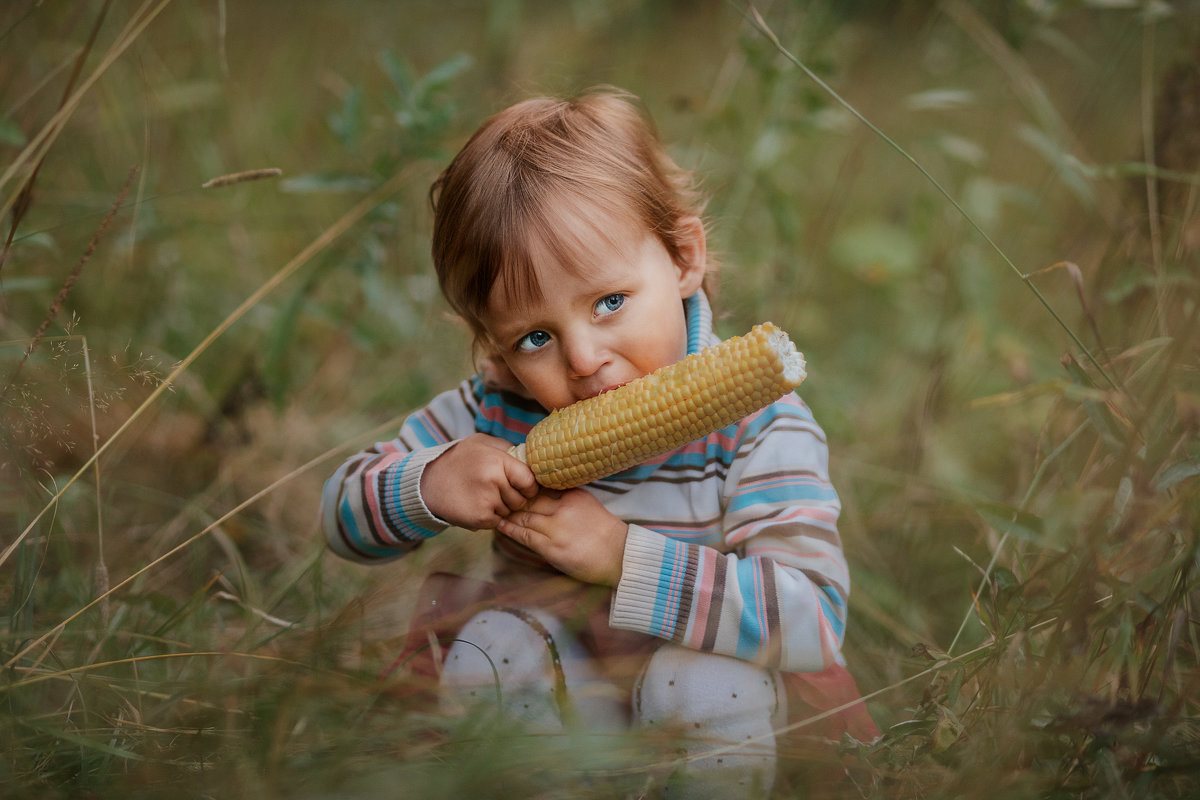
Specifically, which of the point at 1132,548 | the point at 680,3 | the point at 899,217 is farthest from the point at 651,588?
the point at 680,3

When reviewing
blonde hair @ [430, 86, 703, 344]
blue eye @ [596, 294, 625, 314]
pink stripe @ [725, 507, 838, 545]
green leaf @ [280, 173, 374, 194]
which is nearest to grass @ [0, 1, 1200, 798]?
green leaf @ [280, 173, 374, 194]

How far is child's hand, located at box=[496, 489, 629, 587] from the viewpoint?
160cm

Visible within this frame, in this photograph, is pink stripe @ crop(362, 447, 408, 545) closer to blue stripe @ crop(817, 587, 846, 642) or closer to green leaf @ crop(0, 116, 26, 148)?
blue stripe @ crop(817, 587, 846, 642)

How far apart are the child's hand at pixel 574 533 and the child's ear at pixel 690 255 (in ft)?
1.59

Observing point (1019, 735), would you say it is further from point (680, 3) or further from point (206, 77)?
point (680, 3)

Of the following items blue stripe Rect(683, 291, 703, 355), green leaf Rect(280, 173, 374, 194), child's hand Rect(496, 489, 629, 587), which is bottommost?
child's hand Rect(496, 489, 629, 587)

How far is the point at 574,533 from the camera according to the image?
1617 millimetres

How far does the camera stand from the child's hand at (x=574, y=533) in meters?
1.60

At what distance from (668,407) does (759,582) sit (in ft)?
1.19

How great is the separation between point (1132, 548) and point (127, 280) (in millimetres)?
2948

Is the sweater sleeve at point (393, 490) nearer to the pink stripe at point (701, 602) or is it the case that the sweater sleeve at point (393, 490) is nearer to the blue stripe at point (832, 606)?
the pink stripe at point (701, 602)

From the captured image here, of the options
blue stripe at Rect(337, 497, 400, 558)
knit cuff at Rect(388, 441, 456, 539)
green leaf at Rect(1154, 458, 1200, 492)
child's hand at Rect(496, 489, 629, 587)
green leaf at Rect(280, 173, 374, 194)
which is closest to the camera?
green leaf at Rect(1154, 458, 1200, 492)

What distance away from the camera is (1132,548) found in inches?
59.0

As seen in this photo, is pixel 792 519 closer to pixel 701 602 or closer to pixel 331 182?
pixel 701 602
